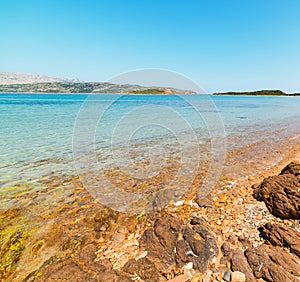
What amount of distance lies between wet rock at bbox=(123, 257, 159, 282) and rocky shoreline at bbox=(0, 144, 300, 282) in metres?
0.02

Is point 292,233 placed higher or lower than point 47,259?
higher

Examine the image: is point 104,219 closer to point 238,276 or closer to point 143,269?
point 143,269

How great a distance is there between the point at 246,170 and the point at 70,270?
7242 millimetres

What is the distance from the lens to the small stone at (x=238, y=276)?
284 centimetres

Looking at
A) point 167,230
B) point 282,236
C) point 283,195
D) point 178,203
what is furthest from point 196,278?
point 283,195

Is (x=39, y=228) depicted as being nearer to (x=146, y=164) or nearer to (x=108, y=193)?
(x=108, y=193)

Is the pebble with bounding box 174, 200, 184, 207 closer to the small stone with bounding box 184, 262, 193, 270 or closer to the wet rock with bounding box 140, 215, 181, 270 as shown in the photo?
the wet rock with bounding box 140, 215, 181, 270

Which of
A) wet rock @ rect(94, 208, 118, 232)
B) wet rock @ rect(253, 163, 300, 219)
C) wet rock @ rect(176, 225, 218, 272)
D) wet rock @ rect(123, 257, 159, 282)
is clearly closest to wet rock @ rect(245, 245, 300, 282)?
wet rock @ rect(176, 225, 218, 272)

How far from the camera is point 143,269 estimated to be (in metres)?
3.13

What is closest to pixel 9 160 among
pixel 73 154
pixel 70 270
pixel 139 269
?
pixel 73 154

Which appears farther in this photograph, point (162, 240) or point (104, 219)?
point (104, 219)

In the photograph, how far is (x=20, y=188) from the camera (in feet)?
21.3

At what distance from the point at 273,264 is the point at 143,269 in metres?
2.10

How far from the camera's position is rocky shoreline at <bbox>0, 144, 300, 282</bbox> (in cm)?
305
